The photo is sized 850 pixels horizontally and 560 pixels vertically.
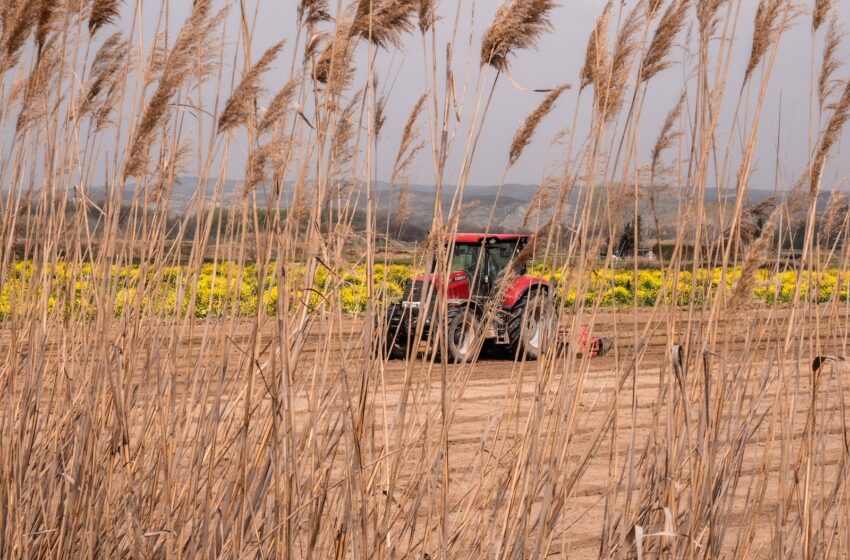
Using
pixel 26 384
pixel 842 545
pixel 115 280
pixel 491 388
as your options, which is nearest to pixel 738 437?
pixel 842 545

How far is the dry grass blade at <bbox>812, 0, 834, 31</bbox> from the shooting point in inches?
82.4

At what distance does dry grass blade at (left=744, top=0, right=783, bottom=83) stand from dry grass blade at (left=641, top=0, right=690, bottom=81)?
161 mm

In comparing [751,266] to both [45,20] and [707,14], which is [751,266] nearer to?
[707,14]

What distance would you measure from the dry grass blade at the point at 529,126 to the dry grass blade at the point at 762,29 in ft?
1.21

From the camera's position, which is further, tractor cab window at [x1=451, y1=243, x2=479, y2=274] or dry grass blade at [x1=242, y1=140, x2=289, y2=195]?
tractor cab window at [x1=451, y1=243, x2=479, y2=274]

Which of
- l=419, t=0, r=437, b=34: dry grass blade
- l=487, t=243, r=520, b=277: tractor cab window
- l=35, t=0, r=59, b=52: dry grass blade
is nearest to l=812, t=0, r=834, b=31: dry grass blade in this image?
l=419, t=0, r=437, b=34: dry grass blade

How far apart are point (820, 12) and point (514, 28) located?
893 millimetres

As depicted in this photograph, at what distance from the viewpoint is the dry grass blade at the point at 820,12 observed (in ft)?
6.87

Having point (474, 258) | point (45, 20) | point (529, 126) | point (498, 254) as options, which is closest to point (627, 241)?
point (529, 126)

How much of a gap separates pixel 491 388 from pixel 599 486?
2914 mm

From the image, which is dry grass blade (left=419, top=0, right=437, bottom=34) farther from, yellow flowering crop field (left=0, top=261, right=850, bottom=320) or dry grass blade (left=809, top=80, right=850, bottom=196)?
dry grass blade (left=809, top=80, right=850, bottom=196)

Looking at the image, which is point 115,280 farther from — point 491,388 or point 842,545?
point 491,388

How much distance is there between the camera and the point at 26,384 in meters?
2.01

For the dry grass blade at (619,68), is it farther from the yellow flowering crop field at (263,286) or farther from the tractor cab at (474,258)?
the tractor cab at (474,258)
